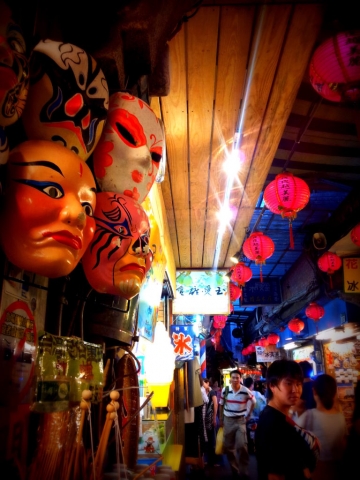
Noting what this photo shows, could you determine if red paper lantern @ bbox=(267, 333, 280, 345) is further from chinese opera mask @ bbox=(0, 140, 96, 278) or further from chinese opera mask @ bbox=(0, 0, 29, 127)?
chinese opera mask @ bbox=(0, 0, 29, 127)

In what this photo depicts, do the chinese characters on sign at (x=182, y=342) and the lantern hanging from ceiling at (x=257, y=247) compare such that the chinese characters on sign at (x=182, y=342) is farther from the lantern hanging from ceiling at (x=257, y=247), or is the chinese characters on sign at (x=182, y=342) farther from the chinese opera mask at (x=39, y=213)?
the chinese opera mask at (x=39, y=213)

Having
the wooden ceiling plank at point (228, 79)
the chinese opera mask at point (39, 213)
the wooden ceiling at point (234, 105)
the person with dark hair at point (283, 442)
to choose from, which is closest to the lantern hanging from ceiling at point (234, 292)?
the wooden ceiling at point (234, 105)

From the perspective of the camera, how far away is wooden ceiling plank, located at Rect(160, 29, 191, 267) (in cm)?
375

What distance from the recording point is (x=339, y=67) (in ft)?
12.9

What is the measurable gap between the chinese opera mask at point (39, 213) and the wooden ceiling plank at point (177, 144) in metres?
2.76

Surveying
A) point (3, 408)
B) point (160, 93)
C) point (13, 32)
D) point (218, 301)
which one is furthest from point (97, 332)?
point (218, 301)

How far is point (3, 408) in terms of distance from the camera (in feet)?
5.09

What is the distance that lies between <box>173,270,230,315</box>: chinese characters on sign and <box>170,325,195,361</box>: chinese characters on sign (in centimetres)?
55

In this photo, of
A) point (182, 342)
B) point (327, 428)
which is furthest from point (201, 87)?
point (182, 342)

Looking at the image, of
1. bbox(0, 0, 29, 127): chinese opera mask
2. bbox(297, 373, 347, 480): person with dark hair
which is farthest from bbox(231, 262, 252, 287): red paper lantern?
bbox(0, 0, 29, 127): chinese opera mask

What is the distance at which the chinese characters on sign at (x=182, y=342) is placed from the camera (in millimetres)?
8992

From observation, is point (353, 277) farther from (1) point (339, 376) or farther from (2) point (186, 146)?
(2) point (186, 146)

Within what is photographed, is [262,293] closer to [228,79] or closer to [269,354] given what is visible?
[269,354]

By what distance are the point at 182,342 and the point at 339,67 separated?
726cm
